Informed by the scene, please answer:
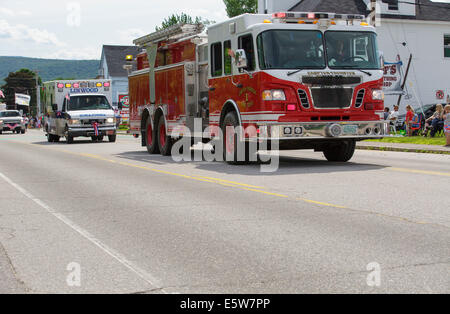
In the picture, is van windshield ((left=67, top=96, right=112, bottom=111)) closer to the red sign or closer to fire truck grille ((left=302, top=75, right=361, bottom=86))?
fire truck grille ((left=302, top=75, right=361, bottom=86))

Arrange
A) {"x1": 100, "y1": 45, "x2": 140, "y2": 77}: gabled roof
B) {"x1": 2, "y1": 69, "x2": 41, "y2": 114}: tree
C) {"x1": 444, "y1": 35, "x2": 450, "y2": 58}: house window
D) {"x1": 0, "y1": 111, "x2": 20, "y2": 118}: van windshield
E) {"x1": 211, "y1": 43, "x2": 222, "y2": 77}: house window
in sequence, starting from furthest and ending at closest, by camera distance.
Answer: {"x1": 2, "y1": 69, "x2": 41, "y2": 114}: tree
{"x1": 100, "y1": 45, "x2": 140, "y2": 77}: gabled roof
{"x1": 0, "y1": 111, "x2": 20, "y2": 118}: van windshield
{"x1": 444, "y1": 35, "x2": 450, "y2": 58}: house window
{"x1": 211, "y1": 43, "x2": 222, "y2": 77}: house window

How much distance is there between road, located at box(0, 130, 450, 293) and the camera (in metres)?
5.49

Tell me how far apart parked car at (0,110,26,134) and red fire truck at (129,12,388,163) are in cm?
4108

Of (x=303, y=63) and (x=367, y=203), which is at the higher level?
(x=303, y=63)

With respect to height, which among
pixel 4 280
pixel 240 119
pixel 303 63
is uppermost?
pixel 303 63

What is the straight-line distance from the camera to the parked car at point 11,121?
54.6m

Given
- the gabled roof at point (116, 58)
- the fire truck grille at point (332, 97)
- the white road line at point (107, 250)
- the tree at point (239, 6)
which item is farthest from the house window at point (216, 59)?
the gabled roof at point (116, 58)

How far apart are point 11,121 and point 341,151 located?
4295cm

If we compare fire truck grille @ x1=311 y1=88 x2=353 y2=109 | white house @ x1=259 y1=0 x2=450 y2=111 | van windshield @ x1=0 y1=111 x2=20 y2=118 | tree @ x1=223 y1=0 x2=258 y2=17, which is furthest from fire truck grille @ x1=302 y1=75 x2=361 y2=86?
tree @ x1=223 y1=0 x2=258 y2=17
